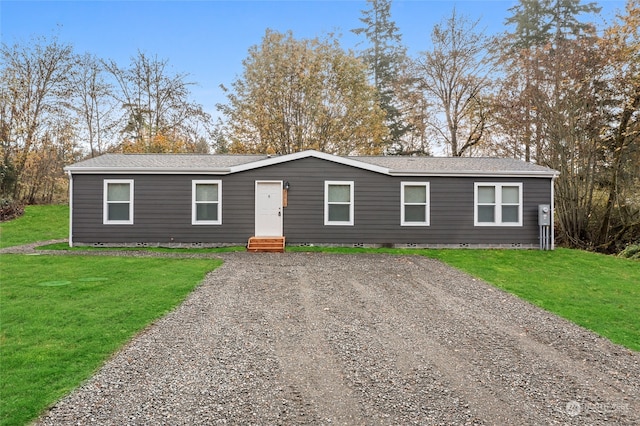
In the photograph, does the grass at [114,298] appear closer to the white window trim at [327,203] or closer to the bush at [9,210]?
the white window trim at [327,203]

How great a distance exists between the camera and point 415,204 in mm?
11633

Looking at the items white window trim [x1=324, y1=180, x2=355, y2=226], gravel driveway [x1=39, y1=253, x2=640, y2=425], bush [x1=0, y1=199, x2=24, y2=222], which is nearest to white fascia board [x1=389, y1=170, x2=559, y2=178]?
white window trim [x1=324, y1=180, x2=355, y2=226]

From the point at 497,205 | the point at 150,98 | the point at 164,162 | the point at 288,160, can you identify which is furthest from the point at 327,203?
the point at 150,98

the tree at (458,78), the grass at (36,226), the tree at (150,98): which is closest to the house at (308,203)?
the grass at (36,226)

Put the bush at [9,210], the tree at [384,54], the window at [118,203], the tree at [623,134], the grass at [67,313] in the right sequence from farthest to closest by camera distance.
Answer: the tree at [384,54] < the bush at [9,210] < the tree at [623,134] < the window at [118,203] < the grass at [67,313]

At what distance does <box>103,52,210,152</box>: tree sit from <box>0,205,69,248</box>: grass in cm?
616

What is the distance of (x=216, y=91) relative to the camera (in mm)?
22422

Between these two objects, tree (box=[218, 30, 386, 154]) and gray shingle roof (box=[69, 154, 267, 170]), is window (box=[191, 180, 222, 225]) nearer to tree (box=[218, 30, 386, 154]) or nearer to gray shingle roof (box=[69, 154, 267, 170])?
gray shingle roof (box=[69, 154, 267, 170])

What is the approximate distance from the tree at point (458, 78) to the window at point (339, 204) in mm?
11597

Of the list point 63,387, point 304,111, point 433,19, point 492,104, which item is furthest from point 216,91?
point 63,387

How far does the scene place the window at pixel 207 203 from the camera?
11.4m

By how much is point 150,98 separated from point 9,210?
10.0 metres

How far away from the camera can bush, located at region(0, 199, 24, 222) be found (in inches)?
664

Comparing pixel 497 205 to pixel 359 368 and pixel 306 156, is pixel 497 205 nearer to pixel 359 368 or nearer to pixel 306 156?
pixel 306 156
